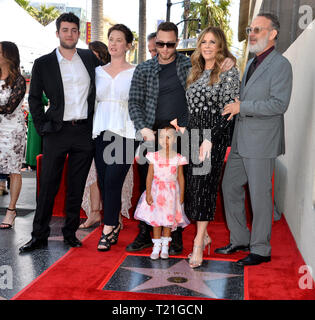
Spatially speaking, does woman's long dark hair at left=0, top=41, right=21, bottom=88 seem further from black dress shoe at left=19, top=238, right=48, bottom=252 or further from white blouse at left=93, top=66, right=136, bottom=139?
black dress shoe at left=19, top=238, right=48, bottom=252

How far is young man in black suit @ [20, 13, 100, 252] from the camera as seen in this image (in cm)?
412

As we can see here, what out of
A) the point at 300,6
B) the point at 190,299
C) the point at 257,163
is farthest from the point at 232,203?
the point at 300,6

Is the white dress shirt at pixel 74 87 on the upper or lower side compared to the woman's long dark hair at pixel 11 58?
lower

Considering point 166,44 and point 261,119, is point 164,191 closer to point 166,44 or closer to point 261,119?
point 261,119

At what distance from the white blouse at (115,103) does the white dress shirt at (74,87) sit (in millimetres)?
138

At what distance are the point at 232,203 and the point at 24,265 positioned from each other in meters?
1.99

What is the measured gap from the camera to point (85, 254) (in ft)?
13.8

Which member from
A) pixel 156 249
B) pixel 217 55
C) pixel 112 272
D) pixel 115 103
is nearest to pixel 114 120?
pixel 115 103

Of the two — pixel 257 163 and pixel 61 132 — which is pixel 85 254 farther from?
pixel 257 163

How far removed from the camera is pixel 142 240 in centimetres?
440

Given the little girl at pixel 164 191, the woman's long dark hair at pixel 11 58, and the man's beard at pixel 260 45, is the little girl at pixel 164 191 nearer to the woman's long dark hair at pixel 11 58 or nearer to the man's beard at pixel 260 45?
the man's beard at pixel 260 45

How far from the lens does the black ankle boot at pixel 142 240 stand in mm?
4332

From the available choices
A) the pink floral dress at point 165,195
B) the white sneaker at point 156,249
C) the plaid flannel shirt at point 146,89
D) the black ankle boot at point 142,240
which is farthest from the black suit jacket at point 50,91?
the white sneaker at point 156,249

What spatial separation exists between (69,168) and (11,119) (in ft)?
4.14
